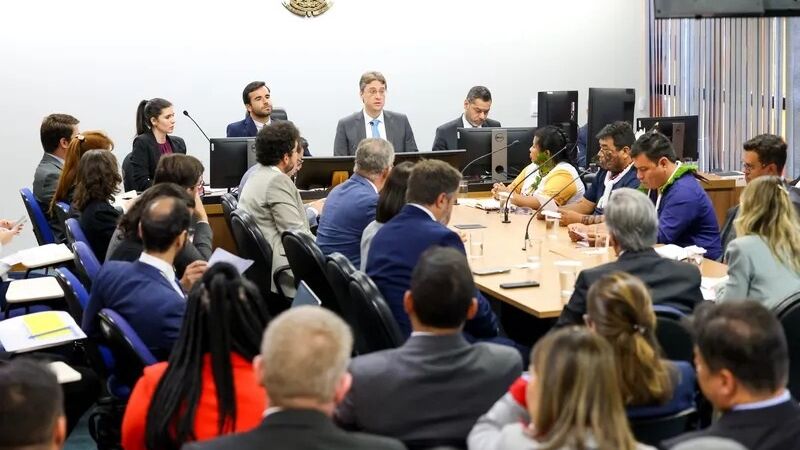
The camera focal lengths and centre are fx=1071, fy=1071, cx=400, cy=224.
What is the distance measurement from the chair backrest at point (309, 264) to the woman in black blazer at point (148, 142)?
281 cm

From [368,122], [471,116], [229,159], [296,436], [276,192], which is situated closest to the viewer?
[296,436]

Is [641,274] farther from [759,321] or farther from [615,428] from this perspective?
[615,428]

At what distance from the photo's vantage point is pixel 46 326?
3.86 meters

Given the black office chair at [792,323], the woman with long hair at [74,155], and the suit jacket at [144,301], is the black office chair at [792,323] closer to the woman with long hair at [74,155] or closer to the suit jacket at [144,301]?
the suit jacket at [144,301]

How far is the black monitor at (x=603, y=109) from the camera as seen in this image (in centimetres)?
812

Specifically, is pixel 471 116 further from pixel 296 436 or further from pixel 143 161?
pixel 296 436

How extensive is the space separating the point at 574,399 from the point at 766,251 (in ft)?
6.99

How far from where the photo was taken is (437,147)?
859 cm

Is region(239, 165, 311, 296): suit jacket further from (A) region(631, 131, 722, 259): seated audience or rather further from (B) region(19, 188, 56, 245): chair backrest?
(A) region(631, 131, 722, 259): seated audience

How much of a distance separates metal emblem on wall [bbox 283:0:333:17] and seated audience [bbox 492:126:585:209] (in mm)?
3555

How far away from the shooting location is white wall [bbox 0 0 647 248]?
910cm

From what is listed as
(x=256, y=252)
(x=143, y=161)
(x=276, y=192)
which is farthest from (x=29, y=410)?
(x=143, y=161)

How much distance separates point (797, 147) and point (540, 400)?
8110 mm

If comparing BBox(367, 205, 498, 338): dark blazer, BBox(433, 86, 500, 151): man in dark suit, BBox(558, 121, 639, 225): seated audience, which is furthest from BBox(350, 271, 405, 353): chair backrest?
BBox(433, 86, 500, 151): man in dark suit
